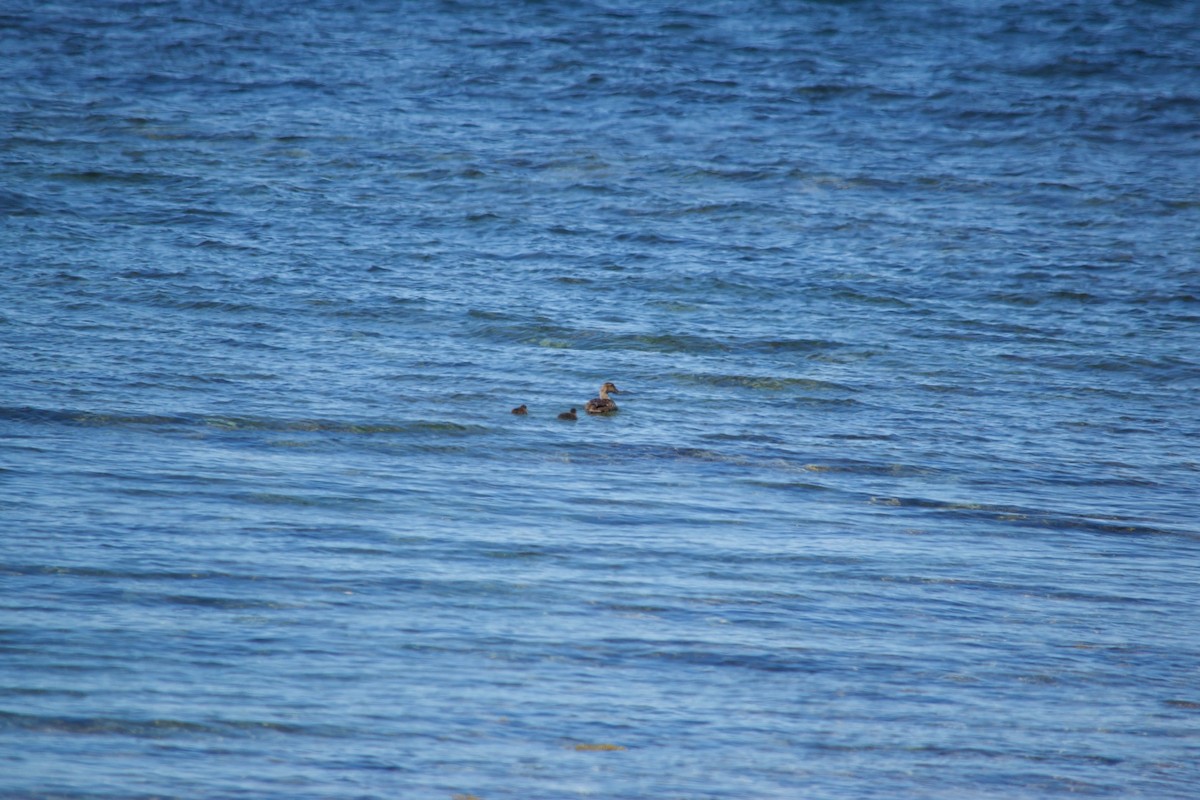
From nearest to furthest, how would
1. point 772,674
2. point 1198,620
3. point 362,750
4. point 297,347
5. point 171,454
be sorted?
point 362,750 → point 772,674 → point 1198,620 → point 171,454 → point 297,347

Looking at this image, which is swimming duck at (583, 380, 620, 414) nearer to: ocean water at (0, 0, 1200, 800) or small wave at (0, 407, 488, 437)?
ocean water at (0, 0, 1200, 800)

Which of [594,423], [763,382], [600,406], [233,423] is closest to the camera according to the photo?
[233,423]

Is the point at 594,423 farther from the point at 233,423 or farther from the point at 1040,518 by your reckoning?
the point at 1040,518

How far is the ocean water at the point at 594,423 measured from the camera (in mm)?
4820

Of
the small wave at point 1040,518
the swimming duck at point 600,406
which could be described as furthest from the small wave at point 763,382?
the small wave at point 1040,518

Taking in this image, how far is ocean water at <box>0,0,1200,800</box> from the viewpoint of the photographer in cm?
482

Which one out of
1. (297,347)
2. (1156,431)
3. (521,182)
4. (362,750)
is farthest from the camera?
(521,182)

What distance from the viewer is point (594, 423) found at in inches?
350

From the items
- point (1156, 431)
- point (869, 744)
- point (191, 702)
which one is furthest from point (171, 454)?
point (1156, 431)

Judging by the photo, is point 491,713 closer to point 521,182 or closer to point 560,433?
point 560,433

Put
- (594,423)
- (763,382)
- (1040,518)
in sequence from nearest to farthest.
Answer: (1040,518), (594,423), (763,382)

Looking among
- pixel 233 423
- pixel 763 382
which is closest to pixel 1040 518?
pixel 763 382

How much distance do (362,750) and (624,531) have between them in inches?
98.3

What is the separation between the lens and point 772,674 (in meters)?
5.29
